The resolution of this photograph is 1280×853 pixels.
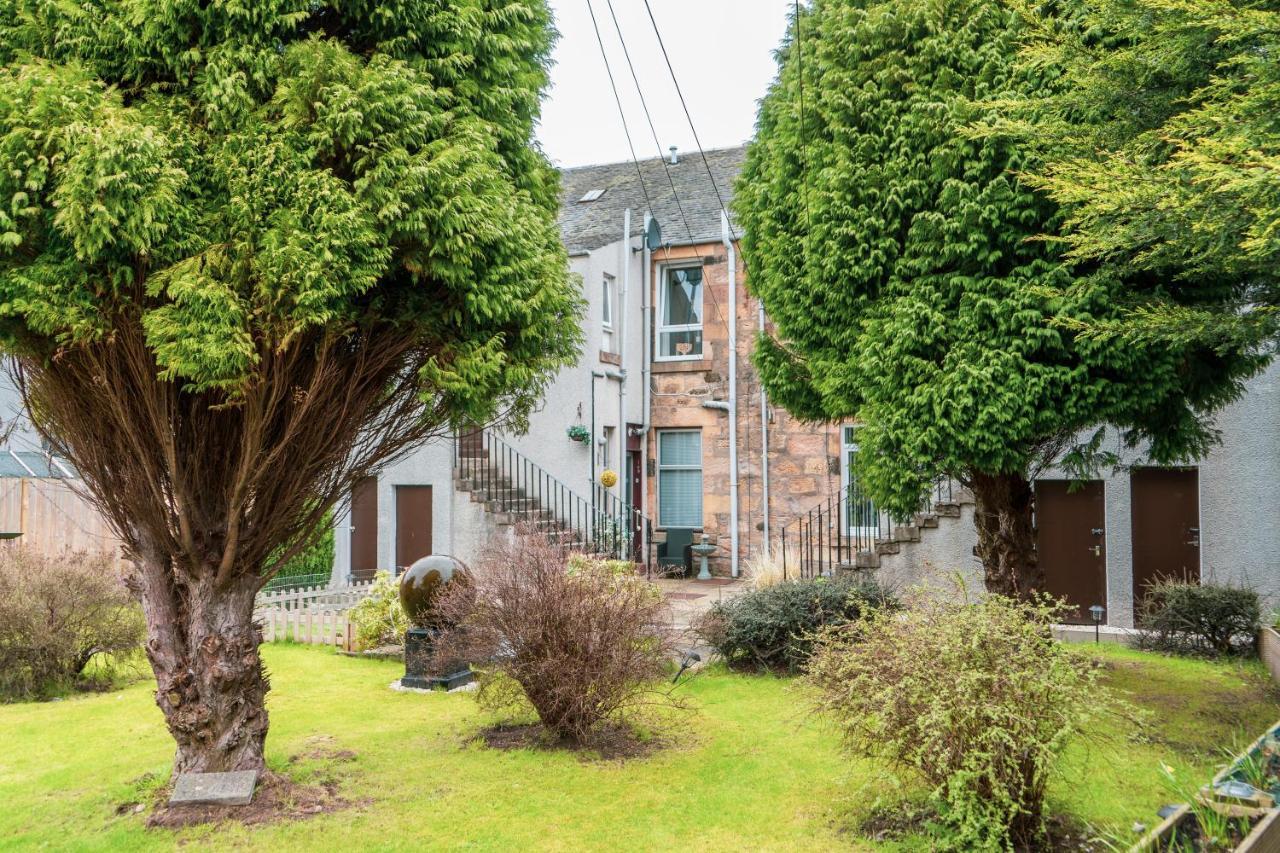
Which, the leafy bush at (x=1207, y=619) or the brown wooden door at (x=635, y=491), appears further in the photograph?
the brown wooden door at (x=635, y=491)

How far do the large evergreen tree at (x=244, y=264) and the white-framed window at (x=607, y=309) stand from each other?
34.2 ft

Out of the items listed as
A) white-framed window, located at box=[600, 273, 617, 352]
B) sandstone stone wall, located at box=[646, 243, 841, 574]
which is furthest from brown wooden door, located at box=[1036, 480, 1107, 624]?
white-framed window, located at box=[600, 273, 617, 352]

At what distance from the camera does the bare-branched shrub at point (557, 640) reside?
7.07 m

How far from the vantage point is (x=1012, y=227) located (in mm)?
7613

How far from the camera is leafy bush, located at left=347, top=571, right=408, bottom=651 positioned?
11.5 metres

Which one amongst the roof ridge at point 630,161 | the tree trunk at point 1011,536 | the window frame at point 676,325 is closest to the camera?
the tree trunk at point 1011,536

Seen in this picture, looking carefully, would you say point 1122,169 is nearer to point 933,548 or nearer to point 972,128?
point 972,128

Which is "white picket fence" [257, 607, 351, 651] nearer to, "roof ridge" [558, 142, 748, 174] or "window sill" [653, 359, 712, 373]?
"window sill" [653, 359, 712, 373]

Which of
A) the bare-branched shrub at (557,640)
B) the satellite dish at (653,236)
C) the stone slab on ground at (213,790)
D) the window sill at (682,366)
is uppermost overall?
the satellite dish at (653,236)

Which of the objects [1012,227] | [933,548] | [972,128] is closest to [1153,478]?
[933,548]

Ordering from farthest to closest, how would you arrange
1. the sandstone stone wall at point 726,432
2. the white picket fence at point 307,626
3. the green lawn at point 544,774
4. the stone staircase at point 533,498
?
the sandstone stone wall at point 726,432 < the stone staircase at point 533,498 < the white picket fence at point 307,626 < the green lawn at point 544,774

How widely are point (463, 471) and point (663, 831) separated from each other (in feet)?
A: 32.8

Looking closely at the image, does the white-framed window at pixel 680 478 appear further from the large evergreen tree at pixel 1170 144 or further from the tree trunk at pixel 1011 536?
the large evergreen tree at pixel 1170 144

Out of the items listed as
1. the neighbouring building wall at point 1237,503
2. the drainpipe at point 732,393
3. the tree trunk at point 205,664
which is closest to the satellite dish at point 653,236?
the drainpipe at point 732,393
